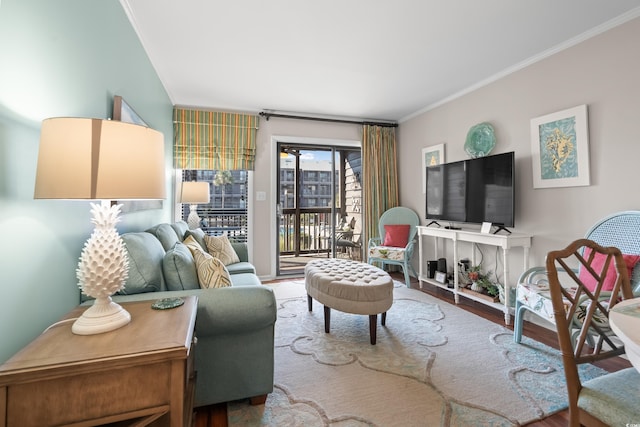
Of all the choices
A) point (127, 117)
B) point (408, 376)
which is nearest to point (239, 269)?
point (127, 117)

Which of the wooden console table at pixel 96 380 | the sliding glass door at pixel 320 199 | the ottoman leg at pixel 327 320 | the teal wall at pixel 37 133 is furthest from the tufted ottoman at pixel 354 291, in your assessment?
the sliding glass door at pixel 320 199

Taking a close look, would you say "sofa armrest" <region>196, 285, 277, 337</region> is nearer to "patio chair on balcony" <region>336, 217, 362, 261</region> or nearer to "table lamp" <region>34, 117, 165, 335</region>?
"table lamp" <region>34, 117, 165, 335</region>

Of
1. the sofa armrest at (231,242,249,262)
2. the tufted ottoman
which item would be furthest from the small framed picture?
the sofa armrest at (231,242,249,262)

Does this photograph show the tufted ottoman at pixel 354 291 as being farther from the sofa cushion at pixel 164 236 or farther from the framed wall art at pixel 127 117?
the framed wall art at pixel 127 117

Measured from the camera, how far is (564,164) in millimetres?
2510

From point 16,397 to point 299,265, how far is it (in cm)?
427

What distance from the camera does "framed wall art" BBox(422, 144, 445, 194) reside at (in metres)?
3.91

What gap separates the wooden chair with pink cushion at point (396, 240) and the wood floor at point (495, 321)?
1.34 feet

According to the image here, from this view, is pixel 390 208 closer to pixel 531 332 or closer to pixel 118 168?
pixel 531 332

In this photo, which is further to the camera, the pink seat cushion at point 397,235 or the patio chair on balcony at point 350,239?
the patio chair on balcony at point 350,239

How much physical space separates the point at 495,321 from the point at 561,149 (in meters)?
1.62

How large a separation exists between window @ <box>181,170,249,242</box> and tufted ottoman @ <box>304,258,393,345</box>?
2.02 metres

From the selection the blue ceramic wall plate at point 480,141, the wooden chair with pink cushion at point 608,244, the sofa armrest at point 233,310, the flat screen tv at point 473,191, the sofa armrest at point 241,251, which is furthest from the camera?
the sofa armrest at point 241,251

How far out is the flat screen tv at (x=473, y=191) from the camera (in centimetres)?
283
